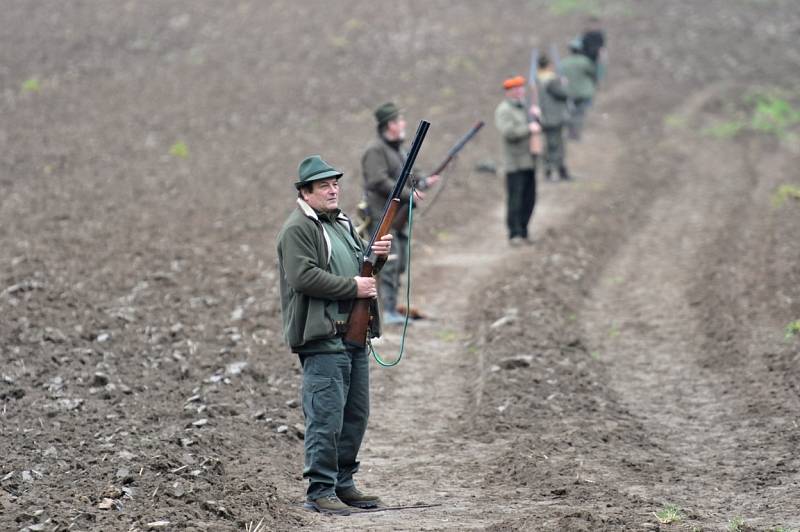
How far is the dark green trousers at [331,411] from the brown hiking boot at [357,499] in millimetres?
45

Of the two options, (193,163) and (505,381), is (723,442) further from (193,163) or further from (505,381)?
(193,163)

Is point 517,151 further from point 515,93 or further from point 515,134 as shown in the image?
point 515,93

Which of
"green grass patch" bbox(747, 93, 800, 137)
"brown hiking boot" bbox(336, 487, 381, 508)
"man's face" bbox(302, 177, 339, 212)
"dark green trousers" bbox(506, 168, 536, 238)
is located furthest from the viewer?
"green grass patch" bbox(747, 93, 800, 137)

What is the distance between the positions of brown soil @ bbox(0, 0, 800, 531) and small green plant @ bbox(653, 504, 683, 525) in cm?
7

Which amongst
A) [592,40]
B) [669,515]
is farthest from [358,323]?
[592,40]

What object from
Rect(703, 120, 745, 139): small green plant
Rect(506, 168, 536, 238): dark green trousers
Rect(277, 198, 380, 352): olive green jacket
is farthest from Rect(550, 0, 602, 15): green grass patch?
Rect(277, 198, 380, 352): olive green jacket

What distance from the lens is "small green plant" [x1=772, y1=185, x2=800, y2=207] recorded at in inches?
727

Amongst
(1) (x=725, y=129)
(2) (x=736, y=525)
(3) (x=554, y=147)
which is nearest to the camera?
(2) (x=736, y=525)

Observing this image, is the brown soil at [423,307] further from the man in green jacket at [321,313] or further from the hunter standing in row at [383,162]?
the hunter standing in row at [383,162]

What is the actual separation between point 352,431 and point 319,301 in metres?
0.95

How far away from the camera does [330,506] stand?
6.96 meters

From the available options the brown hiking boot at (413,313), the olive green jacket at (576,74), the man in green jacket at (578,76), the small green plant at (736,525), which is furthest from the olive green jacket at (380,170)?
the olive green jacket at (576,74)

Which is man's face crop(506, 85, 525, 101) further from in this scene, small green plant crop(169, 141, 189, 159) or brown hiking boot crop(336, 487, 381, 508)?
small green plant crop(169, 141, 189, 159)

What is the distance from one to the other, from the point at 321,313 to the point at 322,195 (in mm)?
773
